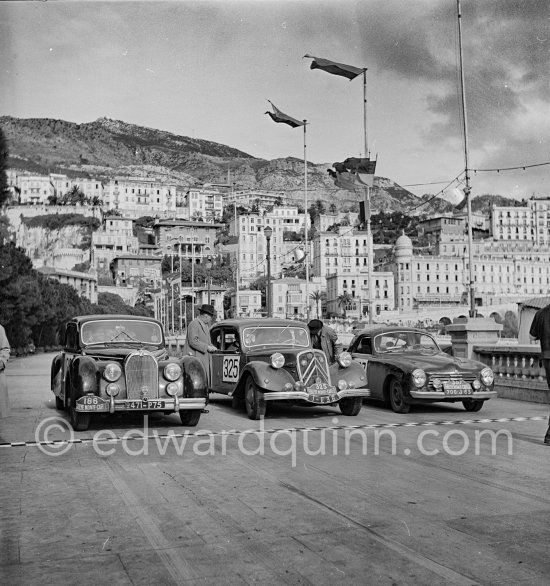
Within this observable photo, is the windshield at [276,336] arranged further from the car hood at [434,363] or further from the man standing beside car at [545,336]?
the man standing beside car at [545,336]

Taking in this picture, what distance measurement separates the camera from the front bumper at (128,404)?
1115cm

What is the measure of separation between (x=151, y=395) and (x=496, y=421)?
5.82 metres

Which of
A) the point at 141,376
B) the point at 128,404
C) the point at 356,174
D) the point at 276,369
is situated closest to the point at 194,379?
the point at 141,376

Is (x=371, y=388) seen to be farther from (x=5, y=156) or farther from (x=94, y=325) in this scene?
(x=5, y=156)

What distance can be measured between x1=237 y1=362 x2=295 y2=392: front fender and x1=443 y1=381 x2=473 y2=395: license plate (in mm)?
2849

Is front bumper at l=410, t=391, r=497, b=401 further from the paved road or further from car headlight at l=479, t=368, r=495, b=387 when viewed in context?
the paved road

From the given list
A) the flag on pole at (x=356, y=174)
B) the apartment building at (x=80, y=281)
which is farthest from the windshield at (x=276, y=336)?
the apartment building at (x=80, y=281)

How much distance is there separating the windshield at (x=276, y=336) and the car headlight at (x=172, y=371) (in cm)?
279

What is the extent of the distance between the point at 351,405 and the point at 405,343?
8.63 ft

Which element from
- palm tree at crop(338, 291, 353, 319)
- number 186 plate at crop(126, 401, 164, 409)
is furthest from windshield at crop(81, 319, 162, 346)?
palm tree at crop(338, 291, 353, 319)

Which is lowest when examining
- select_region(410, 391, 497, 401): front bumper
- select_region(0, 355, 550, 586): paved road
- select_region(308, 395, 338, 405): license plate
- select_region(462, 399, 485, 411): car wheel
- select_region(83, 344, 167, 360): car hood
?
select_region(462, 399, 485, 411): car wheel

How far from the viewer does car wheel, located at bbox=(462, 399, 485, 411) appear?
1427cm

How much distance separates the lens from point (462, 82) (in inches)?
1022

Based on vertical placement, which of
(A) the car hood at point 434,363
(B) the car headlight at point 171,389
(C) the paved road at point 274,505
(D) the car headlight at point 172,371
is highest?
(D) the car headlight at point 172,371
